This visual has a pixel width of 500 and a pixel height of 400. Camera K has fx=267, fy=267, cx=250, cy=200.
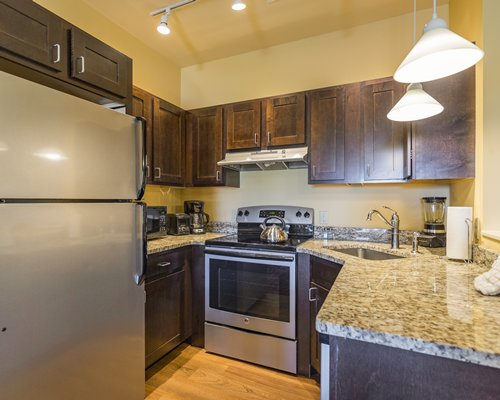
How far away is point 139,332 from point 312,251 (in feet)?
4.01

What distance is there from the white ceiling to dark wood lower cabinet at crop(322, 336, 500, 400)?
2.33 metres

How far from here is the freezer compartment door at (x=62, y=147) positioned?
3.35 feet

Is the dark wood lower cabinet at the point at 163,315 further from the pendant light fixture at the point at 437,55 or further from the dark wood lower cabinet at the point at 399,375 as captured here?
the pendant light fixture at the point at 437,55

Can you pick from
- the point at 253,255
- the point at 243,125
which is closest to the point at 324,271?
the point at 253,255

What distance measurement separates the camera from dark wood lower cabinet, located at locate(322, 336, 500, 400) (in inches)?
25.1

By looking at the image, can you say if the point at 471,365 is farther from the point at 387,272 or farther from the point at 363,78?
the point at 363,78

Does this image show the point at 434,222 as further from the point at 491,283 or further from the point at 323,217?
the point at 491,283

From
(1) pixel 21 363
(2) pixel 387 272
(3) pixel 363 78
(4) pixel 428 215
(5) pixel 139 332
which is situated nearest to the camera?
(1) pixel 21 363

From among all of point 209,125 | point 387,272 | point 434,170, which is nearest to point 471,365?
point 387,272

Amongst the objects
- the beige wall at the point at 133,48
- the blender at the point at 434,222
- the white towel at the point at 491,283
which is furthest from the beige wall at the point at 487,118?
the beige wall at the point at 133,48

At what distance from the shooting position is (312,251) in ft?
6.18

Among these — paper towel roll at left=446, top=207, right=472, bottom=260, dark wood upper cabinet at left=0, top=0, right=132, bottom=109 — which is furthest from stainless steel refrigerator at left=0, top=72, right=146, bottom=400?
paper towel roll at left=446, top=207, right=472, bottom=260

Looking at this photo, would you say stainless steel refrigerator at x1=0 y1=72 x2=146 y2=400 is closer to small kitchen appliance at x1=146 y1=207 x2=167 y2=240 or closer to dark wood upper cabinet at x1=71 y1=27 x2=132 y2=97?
dark wood upper cabinet at x1=71 y1=27 x2=132 y2=97

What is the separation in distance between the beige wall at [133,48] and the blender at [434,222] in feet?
8.94
